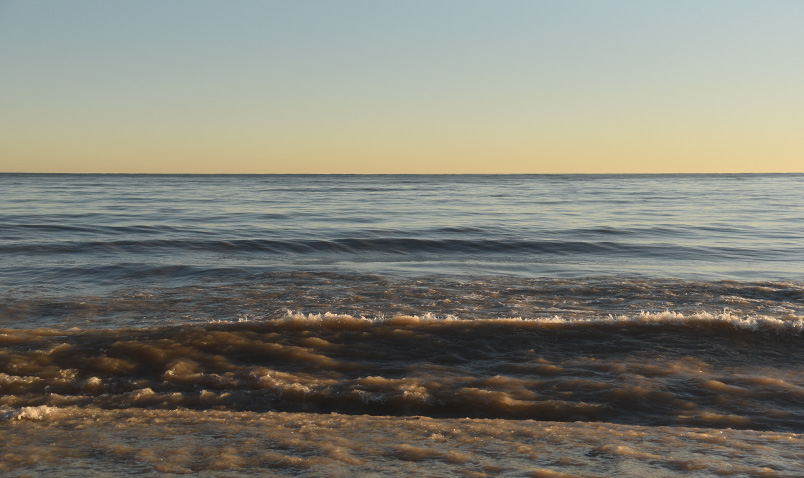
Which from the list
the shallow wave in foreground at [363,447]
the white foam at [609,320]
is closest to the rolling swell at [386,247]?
the white foam at [609,320]

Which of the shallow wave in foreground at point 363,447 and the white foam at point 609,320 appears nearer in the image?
the shallow wave in foreground at point 363,447

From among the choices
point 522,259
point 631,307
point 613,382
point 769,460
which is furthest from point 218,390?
point 522,259

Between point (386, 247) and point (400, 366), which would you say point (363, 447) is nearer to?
point (400, 366)

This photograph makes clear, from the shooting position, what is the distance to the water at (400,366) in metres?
3.64

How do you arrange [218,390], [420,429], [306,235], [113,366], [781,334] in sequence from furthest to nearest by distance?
[306,235], [781,334], [113,366], [218,390], [420,429]

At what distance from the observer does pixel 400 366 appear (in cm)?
579

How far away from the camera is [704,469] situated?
11.1 feet

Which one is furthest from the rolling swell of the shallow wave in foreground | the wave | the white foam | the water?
the shallow wave in foreground

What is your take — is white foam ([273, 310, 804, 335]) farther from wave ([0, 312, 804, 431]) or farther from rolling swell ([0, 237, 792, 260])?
rolling swell ([0, 237, 792, 260])

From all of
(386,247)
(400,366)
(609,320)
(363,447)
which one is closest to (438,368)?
(400,366)

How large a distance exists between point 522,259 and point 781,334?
283 inches

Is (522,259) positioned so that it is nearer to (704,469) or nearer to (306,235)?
(306,235)

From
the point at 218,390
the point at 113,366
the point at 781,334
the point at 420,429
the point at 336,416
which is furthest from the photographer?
the point at 781,334

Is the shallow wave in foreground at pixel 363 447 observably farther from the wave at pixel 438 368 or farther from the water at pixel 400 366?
the wave at pixel 438 368
